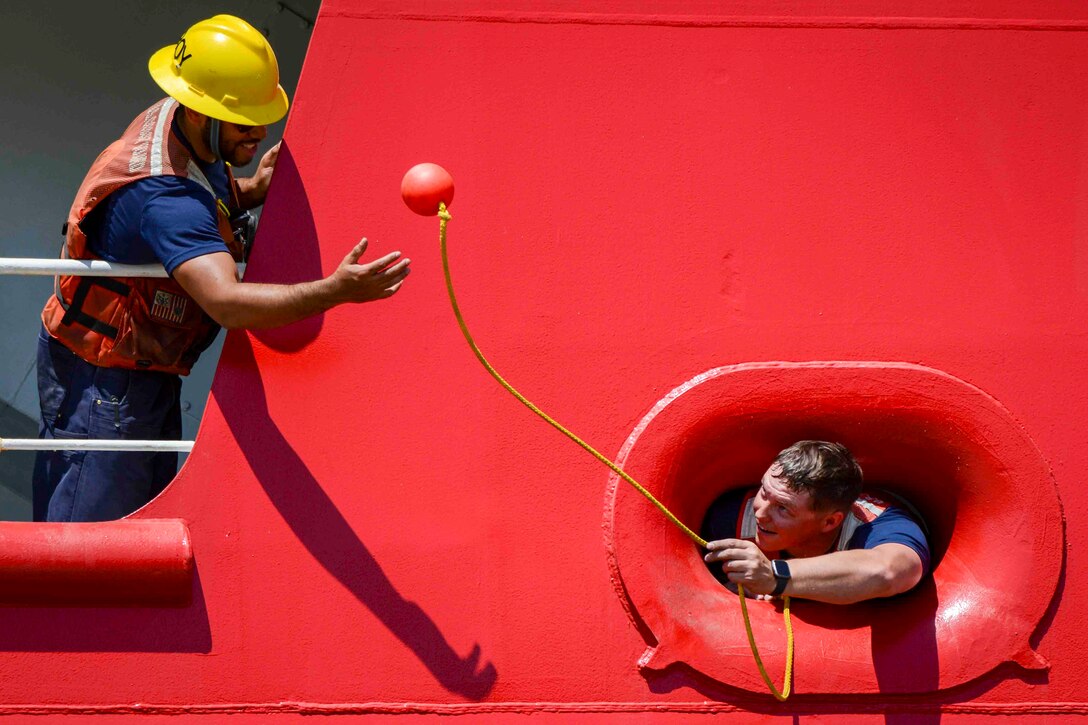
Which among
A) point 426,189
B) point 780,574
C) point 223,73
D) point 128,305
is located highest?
point 223,73

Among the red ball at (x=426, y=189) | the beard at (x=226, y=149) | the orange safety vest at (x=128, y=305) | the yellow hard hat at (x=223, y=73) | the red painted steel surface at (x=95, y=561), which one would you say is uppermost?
the yellow hard hat at (x=223, y=73)

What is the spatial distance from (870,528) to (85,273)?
1604 mm

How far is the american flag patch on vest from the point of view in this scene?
2297 mm

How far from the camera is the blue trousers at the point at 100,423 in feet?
7.79

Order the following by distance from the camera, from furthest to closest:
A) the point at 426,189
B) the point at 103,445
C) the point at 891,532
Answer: the point at 891,532 → the point at 103,445 → the point at 426,189

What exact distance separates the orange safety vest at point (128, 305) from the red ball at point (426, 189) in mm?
550

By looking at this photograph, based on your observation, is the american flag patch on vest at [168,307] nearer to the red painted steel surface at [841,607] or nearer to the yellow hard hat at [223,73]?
the yellow hard hat at [223,73]

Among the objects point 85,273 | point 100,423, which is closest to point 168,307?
point 85,273

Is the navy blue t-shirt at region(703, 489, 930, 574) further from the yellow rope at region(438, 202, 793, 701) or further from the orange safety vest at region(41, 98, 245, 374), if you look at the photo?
the orange safety vest at region(41, 98, 245, 374)

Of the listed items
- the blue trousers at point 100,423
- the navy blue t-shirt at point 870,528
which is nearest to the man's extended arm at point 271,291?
the blue trousers at point 100,423

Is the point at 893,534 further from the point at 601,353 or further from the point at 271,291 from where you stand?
the point at 271,291

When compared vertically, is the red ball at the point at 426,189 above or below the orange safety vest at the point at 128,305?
above

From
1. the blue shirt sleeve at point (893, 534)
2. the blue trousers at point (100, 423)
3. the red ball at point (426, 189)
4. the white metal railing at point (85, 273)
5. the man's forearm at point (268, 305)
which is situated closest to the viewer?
the red ball at point (426, 189)

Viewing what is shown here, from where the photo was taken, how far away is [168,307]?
231 centimetres
